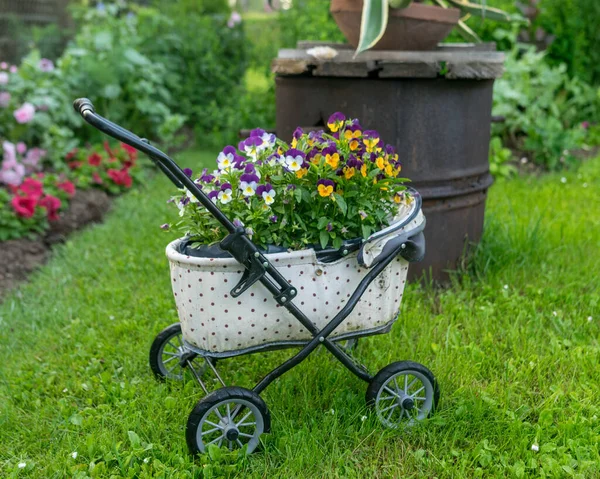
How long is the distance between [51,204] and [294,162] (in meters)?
2.59

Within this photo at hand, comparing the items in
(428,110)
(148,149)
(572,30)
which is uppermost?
(148,149)

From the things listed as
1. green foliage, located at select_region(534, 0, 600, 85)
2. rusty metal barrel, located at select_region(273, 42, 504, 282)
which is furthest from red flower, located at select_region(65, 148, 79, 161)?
green foliage, located at select_region(534, 0, 600, 85)

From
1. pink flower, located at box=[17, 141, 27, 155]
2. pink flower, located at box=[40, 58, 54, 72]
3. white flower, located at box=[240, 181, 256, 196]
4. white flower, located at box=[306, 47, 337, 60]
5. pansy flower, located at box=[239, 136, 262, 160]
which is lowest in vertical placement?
pink flower, located at box=[17, 141, 27, 155]

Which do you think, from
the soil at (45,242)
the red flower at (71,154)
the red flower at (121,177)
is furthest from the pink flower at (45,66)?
the soil at (45,242)

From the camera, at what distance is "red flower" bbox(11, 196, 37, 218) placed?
3.83 metres

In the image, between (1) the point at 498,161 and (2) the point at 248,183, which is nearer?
(2) the point at 248,183

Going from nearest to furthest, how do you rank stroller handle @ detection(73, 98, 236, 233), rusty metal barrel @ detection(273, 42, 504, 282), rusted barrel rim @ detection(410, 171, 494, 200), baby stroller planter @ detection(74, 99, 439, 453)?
stroller handle @ detection(73, 98, 236, 233), baby stroller planter @ detection(74, 99, 439, 453), rusty metal barrel @ detection(273, 42, 504, 282), rusted barrel rim @ detection(410, 171, 494, 200)

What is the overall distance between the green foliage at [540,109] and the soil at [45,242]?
316 cm

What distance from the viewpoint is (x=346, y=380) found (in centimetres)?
233

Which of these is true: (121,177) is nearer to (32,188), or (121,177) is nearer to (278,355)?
(32,188)

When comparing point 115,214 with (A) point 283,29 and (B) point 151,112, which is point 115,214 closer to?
(B) point 151,112

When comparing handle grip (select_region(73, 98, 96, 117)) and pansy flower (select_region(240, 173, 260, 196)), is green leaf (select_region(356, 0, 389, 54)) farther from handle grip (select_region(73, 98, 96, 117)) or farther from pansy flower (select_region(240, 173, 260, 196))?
handle grip (select_region(73, 98, 96, 117))

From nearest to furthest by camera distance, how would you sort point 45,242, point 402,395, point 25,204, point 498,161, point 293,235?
point 293,235, point 402,395, point 25,204, point 45,242, point 498,161

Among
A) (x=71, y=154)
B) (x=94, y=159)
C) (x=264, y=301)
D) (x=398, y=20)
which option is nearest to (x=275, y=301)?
(x=264, y=301)
